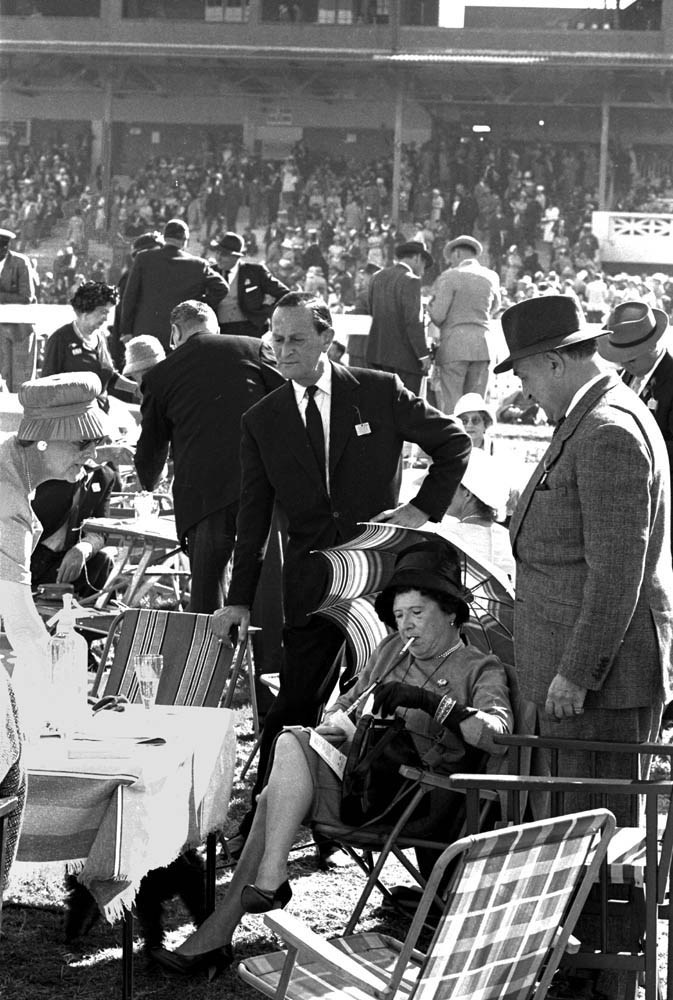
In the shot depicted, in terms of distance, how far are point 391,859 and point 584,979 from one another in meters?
1.20

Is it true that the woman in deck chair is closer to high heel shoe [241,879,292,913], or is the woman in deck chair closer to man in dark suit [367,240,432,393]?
high heel shoe [241,879,292,913]

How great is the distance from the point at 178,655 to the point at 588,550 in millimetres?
1720

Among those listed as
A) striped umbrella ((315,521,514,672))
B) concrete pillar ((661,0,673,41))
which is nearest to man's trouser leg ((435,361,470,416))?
striped umbrella ((315,521,514,672))

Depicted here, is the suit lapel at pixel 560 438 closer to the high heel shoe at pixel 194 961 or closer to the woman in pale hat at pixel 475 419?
the high heel shoe at pixel 194 961

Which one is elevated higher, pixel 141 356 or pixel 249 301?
pixel 249 301

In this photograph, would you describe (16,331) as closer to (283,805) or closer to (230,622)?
(230,622)

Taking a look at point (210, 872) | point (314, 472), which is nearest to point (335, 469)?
point (314, 472)

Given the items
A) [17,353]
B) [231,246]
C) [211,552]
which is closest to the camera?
[211,552]

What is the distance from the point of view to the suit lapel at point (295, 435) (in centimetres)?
457

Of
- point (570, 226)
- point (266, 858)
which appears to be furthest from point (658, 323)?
point (570, 226)

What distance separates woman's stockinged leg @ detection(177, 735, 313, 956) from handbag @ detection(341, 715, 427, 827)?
4.3 inches

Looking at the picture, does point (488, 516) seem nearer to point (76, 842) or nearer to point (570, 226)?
point (76, 842)

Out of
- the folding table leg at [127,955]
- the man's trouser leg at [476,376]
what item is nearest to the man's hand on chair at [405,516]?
the folding table leg at [127,955]

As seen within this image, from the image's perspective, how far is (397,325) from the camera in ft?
37.2
